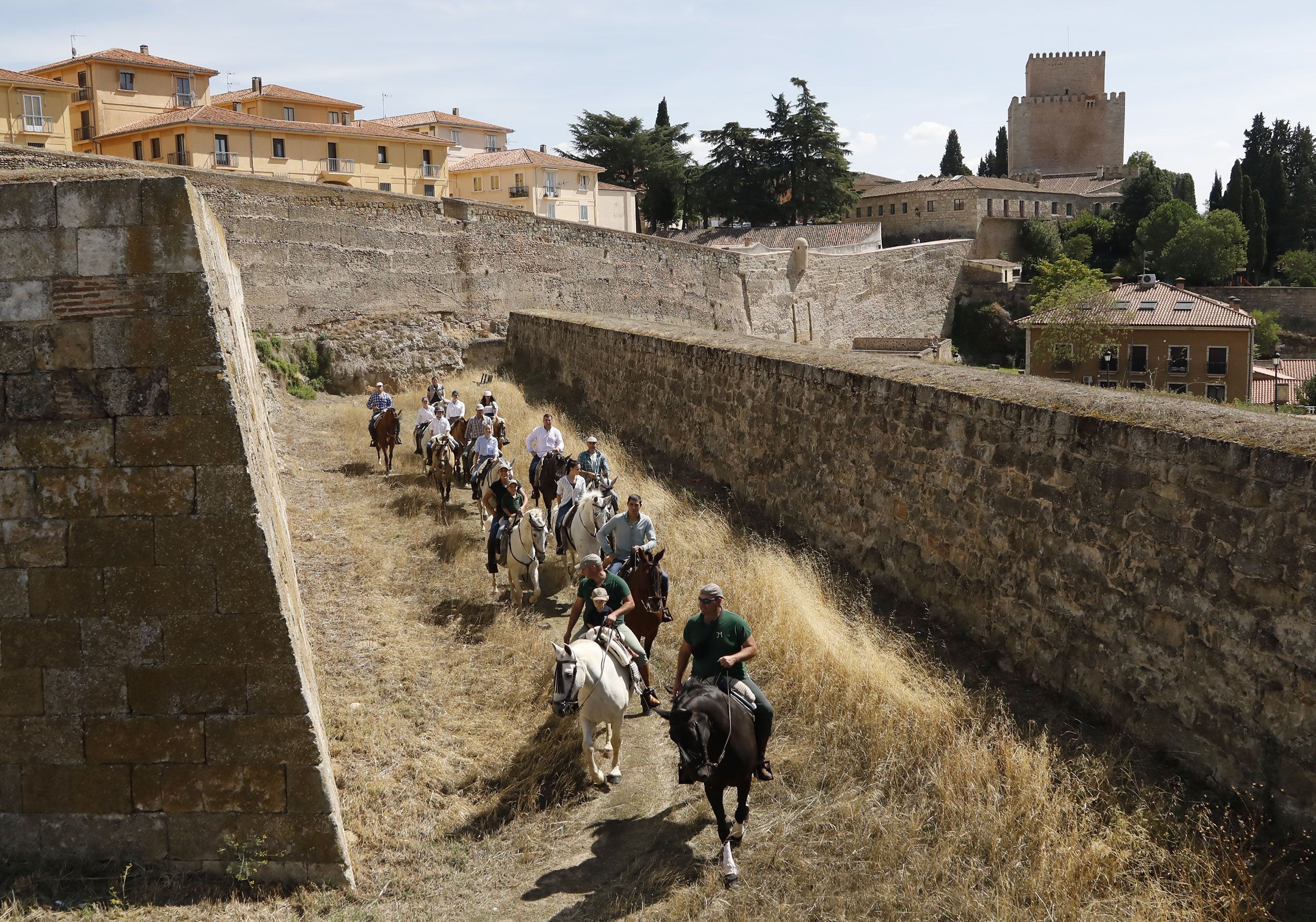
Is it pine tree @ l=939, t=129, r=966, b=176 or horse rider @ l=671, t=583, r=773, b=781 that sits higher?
pine tree @ l=939, t=129, r=966, b=176

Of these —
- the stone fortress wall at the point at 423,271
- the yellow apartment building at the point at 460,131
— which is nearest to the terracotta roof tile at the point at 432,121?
the yellow apartment building at the point at 460,131

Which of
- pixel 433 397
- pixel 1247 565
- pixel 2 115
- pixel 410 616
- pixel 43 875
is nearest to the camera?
pixel 43 875

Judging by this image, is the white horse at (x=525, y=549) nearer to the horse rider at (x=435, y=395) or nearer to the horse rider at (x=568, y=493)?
the horse rider at (x=568, y=493)

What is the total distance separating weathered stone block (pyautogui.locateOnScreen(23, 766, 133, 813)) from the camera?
17.5ft

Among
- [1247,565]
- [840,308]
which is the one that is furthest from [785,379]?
[840,308]

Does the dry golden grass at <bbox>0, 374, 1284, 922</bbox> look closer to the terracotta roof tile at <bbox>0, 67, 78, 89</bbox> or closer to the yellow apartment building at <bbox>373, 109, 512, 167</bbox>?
the terracotta roof tile at <bbox>0, 67, 78, 89</bbox>

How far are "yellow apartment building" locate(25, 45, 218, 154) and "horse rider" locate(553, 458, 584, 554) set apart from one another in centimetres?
3983

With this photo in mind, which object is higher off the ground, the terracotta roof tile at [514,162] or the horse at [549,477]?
the terracotta roof tile at [514,162]

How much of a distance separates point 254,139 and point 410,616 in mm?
33917

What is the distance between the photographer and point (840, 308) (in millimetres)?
39719

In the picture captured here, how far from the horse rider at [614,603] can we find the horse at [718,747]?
1.30 meters

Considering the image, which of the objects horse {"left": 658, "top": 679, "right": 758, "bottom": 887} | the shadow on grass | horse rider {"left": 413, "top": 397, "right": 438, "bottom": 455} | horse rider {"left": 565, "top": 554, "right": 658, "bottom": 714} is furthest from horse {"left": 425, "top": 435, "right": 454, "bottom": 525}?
horse {"left": 658, "top": 679, "right": 758, "bottom": 887}

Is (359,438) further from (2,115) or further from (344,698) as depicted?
(2,115)

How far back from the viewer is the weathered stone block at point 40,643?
5.32m
